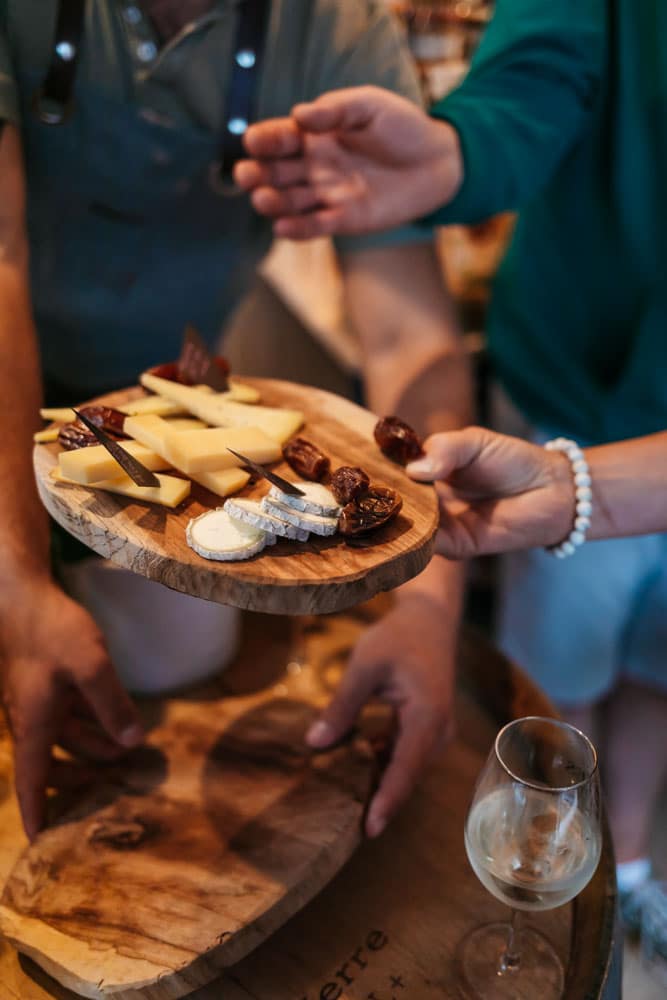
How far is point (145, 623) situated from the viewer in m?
1.14

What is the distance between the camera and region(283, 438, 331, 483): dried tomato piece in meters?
0.81

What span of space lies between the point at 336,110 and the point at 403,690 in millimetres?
783

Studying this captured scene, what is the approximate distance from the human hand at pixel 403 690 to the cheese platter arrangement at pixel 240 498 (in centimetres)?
32

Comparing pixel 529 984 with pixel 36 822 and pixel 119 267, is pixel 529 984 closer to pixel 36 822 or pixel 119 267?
pixel 36 822

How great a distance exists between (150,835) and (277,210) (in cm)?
89

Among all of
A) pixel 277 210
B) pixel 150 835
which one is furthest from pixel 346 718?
pixel 277 210

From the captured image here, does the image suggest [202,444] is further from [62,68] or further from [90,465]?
[62,68]

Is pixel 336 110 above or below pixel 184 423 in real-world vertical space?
above

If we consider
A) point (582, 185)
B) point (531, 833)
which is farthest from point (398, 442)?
point (582, 185)

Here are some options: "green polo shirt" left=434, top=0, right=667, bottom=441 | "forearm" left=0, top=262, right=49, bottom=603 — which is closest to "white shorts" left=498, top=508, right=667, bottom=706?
"green polo shirt" left=434, top=0, right=667, bottom=441

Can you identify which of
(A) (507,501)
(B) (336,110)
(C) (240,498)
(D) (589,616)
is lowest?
(D) (589,616)

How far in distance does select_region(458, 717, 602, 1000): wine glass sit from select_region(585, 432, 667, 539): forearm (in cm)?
31

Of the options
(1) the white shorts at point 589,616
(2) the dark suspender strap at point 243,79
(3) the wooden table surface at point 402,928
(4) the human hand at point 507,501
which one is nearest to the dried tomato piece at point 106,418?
(4) the human hand at point 507,501

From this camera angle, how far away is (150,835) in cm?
93
